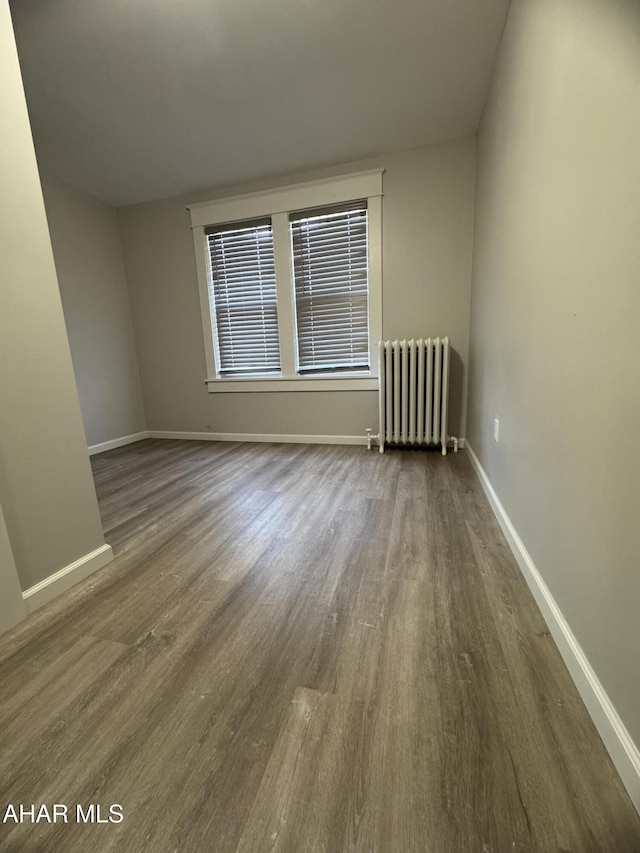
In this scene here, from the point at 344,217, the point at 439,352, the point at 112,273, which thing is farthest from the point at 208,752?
the point at 112,273

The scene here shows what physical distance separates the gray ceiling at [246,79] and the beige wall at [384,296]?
0.35 metres

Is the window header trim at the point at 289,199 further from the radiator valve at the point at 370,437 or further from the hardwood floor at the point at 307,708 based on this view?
the hardwood floor at the point at 307,708

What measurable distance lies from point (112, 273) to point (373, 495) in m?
3.78

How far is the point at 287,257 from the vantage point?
3254 millimetres

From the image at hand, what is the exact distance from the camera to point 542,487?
3.84 ft

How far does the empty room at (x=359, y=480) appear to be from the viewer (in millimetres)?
683

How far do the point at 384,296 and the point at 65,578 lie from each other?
119 inches

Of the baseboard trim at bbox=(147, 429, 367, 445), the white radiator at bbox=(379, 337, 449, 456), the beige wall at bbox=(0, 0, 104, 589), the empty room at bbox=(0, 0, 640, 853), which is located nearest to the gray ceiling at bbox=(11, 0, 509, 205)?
the empty room at bbox=(0, 0, 640, 853)

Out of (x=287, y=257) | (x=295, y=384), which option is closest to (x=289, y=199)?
(x=287, y=257)

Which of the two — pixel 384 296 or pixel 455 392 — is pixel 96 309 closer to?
pixel 384 296

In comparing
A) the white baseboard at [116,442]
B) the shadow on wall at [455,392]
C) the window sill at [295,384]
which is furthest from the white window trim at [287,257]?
the white baseboard at [116,442]

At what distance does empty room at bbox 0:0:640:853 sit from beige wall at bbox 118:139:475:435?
0.11 feet

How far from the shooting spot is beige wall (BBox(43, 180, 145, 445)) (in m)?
3.23

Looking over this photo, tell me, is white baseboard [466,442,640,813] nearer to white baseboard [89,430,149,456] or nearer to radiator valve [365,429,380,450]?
radiator valve [365,429,380,450]
